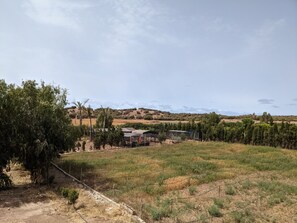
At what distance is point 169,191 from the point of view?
19.3 meters

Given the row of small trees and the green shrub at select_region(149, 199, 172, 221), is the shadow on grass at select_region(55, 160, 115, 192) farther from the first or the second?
the green shrub at select_region(149, 199, 172, 221)

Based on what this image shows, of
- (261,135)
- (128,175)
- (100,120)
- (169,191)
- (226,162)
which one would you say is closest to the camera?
(169,191)

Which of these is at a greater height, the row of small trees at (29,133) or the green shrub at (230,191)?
the row of small trees at (29,133)

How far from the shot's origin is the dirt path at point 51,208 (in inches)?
570

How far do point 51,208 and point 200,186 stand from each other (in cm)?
978

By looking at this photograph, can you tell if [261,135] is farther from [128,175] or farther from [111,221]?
[111,221]

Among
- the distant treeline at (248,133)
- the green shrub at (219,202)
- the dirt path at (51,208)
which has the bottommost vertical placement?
the dirt path at (51,208)

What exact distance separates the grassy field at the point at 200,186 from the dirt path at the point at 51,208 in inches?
47.2

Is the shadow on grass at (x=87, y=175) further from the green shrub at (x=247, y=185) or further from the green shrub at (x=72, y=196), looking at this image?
the green shrub at (x=247, y=185)

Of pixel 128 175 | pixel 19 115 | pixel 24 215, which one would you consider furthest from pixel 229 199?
pixel 19 115

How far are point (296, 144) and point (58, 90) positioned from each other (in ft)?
125

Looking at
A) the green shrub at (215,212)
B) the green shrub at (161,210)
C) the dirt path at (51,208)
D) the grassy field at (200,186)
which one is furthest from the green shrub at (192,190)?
the dirt path at (51,208)

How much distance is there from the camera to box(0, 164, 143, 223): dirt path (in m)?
14.5

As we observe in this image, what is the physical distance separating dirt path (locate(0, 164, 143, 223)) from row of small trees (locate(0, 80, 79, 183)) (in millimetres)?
1870
